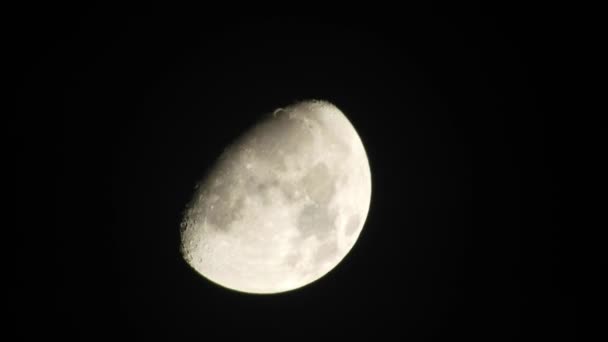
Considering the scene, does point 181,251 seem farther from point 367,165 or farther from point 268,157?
point 367,165

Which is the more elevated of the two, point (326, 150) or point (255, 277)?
point (326, 150)

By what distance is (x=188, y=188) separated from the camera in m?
1.75

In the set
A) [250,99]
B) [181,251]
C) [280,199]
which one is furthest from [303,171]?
[181,251]

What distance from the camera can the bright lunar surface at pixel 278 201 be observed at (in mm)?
1740

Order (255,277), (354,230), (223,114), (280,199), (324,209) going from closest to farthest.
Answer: (223,114), (280,199), (324,209), (255,277), (354,230)

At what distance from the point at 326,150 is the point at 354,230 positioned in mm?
607

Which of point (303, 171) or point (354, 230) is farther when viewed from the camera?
point (354, 230)

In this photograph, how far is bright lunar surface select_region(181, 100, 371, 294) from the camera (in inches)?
68.5

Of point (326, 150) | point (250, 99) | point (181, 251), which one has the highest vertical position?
point (250, 99)

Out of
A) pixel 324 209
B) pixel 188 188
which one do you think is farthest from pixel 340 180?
pixel 188 188

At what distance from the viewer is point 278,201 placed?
69.6 inches

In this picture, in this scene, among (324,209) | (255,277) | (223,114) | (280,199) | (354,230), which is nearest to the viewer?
(223,114)

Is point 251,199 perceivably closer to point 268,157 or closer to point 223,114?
point 268,157

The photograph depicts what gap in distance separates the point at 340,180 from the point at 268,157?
444 mm
